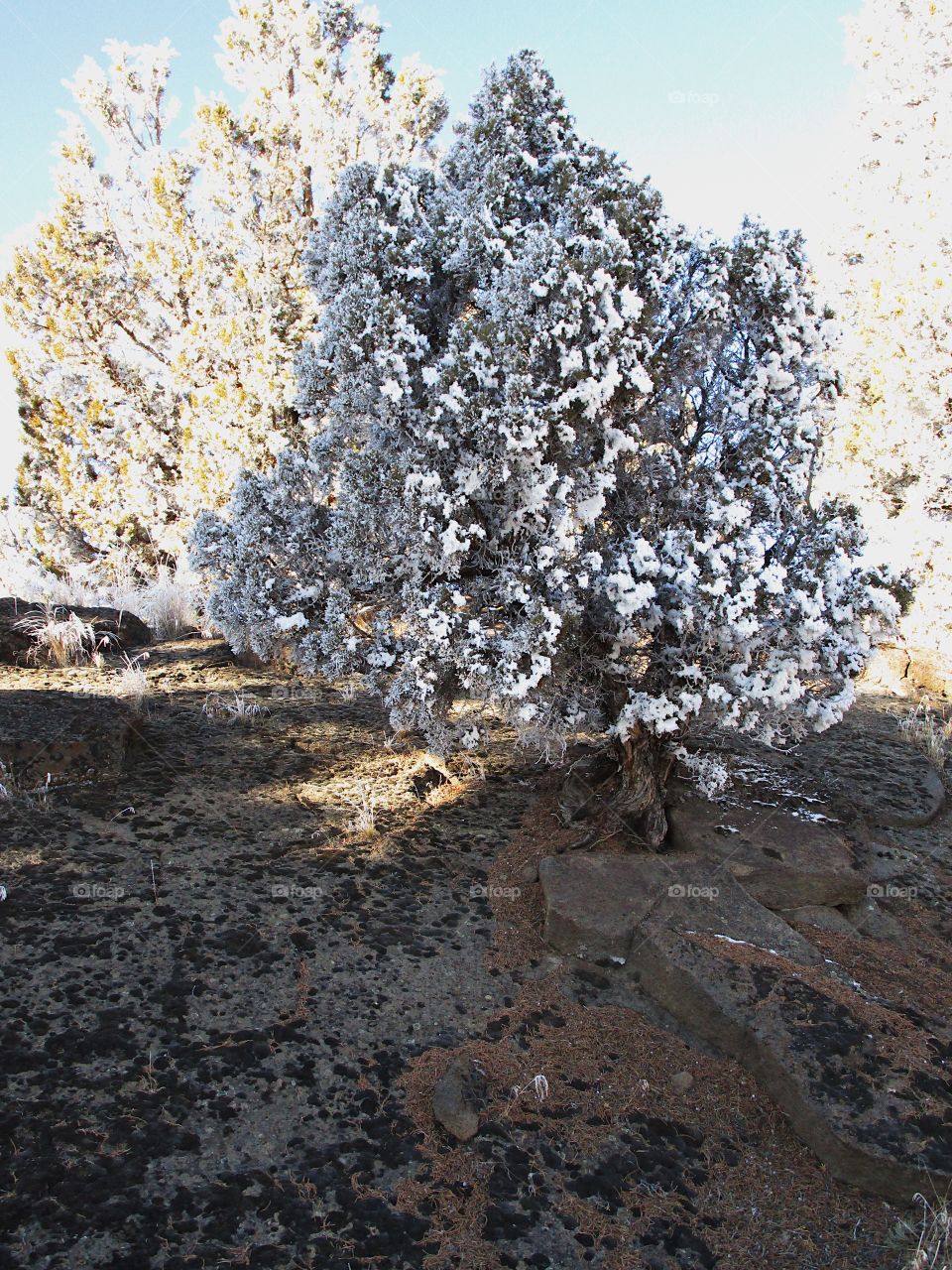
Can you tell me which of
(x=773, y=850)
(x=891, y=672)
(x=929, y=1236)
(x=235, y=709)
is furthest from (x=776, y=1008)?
(x=891, y=672)

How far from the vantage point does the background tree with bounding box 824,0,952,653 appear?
8812 millimetres

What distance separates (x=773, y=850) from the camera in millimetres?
4715

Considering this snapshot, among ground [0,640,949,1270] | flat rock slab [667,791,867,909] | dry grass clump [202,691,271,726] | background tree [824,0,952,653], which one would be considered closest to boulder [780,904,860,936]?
flat rock slab [667,791,867,909]

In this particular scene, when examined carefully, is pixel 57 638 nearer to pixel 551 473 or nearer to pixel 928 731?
pixel 551 473

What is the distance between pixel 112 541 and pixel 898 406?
10.1 meters

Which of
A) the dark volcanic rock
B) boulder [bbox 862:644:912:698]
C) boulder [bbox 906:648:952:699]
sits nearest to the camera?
the dark volcanic rock

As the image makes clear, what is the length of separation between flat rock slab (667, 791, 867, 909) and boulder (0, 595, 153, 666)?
4.76 m

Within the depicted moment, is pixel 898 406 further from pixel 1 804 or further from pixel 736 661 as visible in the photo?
pixel 1 804

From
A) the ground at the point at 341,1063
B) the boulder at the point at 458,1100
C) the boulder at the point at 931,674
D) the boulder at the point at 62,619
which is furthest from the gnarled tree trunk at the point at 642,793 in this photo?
the boulder at the point at 62,619

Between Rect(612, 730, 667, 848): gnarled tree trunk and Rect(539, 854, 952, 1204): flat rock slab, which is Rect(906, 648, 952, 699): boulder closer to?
Rect(612, 730, 667, 848): gnarled tree trunk

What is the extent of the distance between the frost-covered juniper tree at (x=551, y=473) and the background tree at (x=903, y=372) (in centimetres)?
388

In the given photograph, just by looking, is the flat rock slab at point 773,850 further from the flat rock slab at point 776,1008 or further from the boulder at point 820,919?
the flat rock slab at point 776,1008

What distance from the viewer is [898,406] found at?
916 cm

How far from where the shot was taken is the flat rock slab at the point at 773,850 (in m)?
4.59
